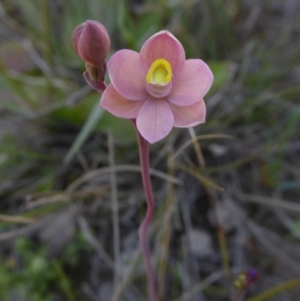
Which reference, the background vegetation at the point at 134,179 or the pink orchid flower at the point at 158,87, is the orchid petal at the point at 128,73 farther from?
the background vegetation at the point at 134,179

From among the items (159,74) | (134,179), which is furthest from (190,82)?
(134,179)

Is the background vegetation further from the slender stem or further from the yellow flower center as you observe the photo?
the yellow flower center

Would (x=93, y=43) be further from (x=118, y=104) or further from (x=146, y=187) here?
(x=146, y=187)

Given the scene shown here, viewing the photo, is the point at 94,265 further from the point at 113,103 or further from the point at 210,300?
the point at 113,103

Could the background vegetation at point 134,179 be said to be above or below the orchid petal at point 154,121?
below

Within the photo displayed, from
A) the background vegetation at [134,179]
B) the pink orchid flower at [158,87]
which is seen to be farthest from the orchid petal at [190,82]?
the background vegetation at [134,179]
